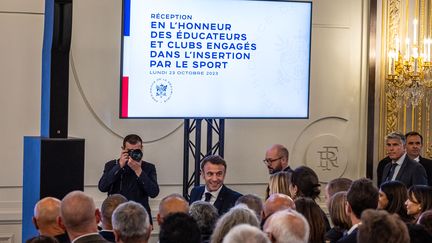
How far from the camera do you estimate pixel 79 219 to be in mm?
3969

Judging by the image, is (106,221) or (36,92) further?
(36,92)

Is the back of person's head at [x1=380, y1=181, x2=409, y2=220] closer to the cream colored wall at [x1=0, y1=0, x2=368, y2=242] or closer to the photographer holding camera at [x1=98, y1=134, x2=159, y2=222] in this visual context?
the photographer holding camera at [x1=98, y1=134, x2=159, y2=222]

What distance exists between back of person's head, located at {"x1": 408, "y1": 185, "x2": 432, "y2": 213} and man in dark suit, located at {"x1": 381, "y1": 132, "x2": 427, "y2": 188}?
192 cm

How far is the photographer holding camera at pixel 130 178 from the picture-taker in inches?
261

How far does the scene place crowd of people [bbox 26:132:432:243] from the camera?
3.20 meters

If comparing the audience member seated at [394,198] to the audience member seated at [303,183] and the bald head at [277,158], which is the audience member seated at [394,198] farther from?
the bald head at [277,158]

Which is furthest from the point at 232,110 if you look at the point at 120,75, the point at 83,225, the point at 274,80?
the point at 83,225

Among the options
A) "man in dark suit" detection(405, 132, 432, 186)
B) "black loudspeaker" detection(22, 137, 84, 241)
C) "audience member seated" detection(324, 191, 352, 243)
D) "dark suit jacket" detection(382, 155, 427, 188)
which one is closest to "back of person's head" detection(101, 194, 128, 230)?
"black loudspeaker" detection(22, 137, 84, 241)

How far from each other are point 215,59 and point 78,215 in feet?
11.4

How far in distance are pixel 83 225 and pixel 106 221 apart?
0.50 meters

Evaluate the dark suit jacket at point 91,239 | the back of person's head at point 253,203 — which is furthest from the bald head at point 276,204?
the dark suit jacket at point 91,239

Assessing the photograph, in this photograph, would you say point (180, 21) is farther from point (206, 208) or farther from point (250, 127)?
point (206, 208)

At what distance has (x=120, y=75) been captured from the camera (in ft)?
22.7

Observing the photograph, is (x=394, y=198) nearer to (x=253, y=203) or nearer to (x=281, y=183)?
(x=281, y=183)
